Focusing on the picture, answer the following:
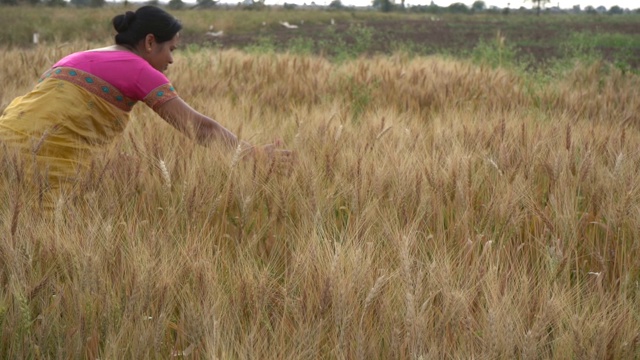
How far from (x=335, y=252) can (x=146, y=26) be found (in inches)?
72.0

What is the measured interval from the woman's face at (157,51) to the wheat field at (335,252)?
30cm

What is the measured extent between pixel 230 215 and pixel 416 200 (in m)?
0.54

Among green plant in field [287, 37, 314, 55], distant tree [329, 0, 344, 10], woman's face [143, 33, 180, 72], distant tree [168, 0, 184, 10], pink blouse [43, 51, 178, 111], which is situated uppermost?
distant tree [329, 0, 344, 10]

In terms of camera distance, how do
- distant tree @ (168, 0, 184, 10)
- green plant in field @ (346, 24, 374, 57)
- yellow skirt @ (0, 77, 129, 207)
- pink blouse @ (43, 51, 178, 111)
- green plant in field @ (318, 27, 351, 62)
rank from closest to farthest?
yellow skirt @ (0, 77, 129, 207), pink blouse @ (43, 51, 178, 111), green plant in field @ (346, 24, 374, 57), green plant in field @ (318, 27, 351, 62), distant tree @ (168, 0, 184, 10)

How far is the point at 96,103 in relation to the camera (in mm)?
2770

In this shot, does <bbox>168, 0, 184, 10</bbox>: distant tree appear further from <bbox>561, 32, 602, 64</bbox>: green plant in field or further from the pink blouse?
the pink blouse

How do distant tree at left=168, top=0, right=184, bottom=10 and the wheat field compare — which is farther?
distant tree at left=168, top=0, right=184, bottom=10

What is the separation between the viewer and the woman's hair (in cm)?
288

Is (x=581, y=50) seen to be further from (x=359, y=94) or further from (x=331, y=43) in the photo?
(x=331, y=43)

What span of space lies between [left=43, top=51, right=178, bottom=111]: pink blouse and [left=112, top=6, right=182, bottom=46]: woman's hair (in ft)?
0.51

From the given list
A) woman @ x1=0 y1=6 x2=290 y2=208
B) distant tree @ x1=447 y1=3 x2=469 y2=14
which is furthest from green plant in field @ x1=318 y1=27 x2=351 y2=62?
distant tree @ x1=447 y1=3 x2=469 y2=14

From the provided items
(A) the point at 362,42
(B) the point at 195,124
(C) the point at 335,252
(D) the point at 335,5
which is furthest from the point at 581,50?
(D) the point at 335,5

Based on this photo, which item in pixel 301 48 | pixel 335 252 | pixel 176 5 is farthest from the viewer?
pixel 176 5

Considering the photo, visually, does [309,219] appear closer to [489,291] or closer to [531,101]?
[489,291]
